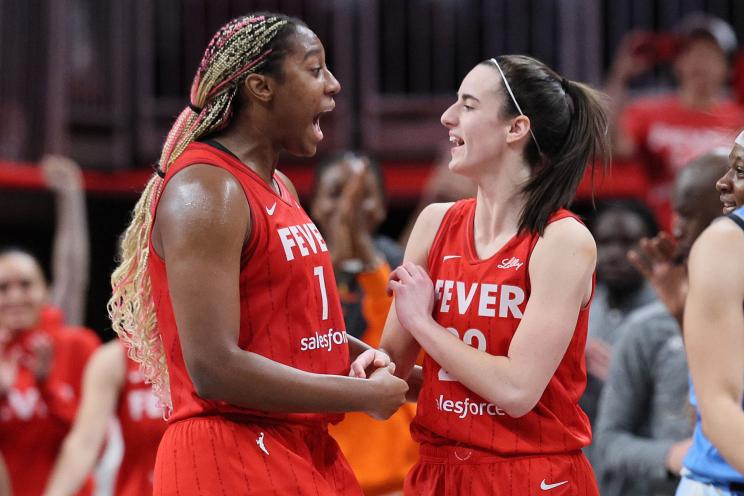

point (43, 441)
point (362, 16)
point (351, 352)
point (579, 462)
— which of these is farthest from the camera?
point (362, 16)

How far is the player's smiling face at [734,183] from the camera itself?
105 inches

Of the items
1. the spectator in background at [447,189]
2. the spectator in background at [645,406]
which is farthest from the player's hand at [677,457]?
the spectator in background at [447,189]

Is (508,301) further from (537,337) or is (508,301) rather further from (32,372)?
(32,372)

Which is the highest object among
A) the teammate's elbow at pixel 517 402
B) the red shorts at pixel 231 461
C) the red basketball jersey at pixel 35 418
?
the teammate's elbow at pixel 517 402

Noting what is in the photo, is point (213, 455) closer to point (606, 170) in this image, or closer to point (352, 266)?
point (606, 170)

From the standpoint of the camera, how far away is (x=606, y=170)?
2928 millimetres

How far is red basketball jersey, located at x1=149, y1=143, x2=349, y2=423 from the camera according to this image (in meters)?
2.50

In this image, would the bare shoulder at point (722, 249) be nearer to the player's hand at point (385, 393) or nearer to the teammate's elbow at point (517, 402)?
the teammate's elbow at point (517, 402)

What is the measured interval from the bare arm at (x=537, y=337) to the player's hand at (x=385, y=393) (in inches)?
4.9

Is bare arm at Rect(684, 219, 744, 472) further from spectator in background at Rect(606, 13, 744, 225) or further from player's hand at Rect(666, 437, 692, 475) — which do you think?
spectator in background at Rect(606, 13, 744, 225)

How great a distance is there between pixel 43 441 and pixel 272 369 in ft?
10.8

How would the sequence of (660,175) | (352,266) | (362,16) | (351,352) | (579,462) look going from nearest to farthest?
(579,462)
(351,352)
(352,266)
(660,175)
(362,16)

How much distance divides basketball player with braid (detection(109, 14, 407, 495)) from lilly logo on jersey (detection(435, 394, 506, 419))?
17 cm

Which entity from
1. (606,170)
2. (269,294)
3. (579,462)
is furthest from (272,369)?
(606,170)
